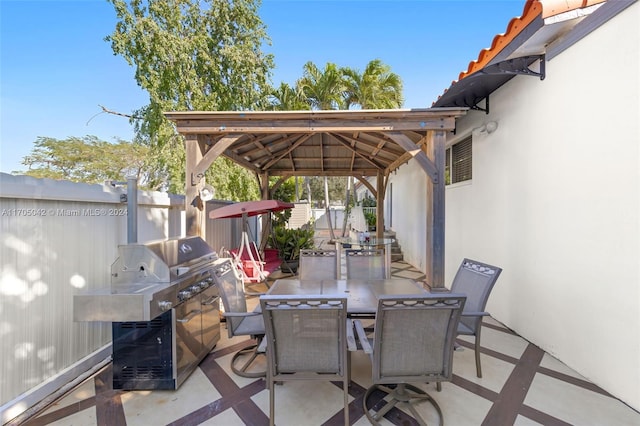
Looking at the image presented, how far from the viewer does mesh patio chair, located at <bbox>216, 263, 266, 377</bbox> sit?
2.60 metres

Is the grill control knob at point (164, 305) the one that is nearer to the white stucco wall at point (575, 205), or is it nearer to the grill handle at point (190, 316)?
the grill handle at point (190, 316)

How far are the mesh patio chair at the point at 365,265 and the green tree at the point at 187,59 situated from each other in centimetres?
637

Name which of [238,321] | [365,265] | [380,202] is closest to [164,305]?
[238,321]

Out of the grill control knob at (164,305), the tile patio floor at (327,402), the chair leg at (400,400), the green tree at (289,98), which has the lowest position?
the tile patio floor at (327,402)

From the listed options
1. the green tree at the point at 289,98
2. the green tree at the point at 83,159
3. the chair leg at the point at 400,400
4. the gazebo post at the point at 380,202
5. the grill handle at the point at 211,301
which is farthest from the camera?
the green tree at the point at 83,159

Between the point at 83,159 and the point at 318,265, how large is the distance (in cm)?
2060

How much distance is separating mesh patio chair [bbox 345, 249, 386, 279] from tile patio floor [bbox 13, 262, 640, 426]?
1.14 m

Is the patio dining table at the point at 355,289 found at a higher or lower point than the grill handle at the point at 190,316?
higher

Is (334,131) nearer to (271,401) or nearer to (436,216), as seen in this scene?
(436,216)

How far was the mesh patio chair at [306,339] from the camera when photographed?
6.18 ft

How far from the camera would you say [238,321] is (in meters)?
2.85

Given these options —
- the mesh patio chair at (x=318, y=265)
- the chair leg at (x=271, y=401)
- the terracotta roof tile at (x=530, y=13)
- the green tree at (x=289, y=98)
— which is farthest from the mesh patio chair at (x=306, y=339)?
the green tree at (x=289, y=98)

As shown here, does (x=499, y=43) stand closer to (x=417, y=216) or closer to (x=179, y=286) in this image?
(x=179, y=286)

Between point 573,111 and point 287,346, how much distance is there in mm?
3657
